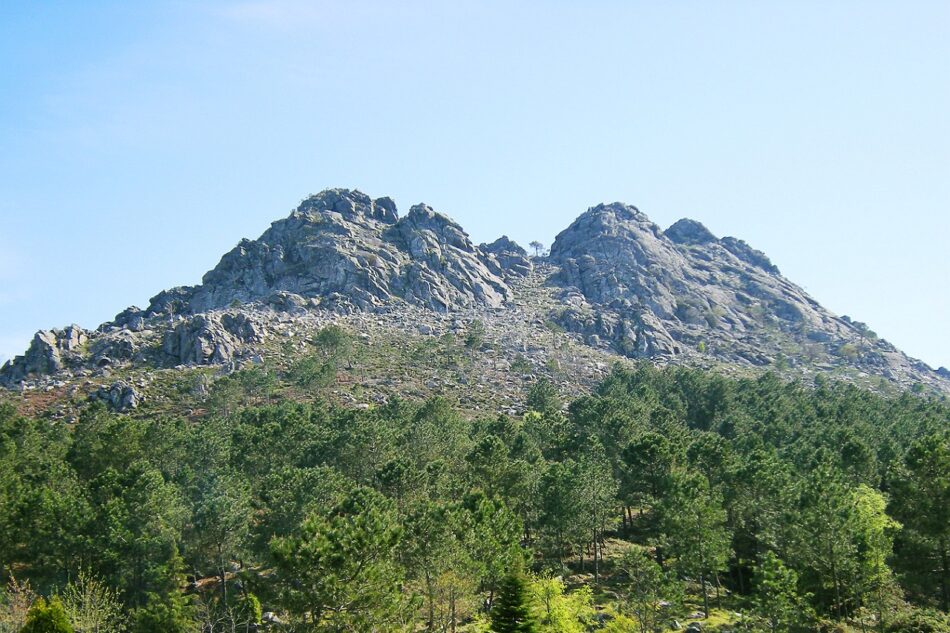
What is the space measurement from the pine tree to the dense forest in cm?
15

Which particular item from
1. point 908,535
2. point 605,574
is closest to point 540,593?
point 605,574

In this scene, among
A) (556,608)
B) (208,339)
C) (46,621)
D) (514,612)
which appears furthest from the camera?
(208,339)

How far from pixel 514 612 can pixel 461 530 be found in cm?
1289

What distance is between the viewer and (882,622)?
5066 cm

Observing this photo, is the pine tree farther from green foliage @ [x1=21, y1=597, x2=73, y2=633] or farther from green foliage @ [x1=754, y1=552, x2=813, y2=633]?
green foliage @ [x1=21, y1=597, x2=73, y2=633]

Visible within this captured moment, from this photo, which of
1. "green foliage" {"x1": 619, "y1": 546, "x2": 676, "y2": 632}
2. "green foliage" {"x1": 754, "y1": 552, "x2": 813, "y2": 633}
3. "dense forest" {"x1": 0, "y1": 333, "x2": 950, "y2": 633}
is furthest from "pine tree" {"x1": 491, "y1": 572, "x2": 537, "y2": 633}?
"green foliage" {"x1": 754, "y1": 552, "x2": 813, "y2": 633}

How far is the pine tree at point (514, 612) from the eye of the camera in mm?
40562

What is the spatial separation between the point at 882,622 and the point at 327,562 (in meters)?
45.1

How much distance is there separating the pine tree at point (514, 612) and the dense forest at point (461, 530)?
0.50 feet

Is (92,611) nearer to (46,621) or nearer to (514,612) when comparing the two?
(46,621)

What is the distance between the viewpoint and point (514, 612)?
40.8 m

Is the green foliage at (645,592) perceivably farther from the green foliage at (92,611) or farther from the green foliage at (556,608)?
the green foliage at (92,611)

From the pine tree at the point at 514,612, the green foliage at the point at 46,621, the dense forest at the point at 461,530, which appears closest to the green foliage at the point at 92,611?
the dense forest at the point at 461,530

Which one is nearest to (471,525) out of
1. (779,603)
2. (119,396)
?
(779,603)
